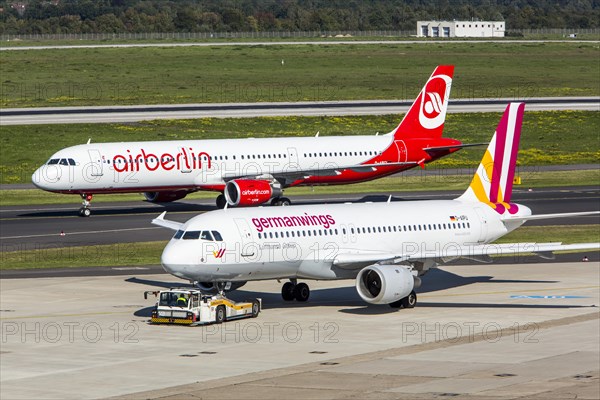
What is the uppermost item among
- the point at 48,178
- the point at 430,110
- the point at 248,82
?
the point at 248,82

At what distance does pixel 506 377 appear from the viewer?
39250 millimetres

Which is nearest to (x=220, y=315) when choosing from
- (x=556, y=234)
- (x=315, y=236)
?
(x=315, y=236)

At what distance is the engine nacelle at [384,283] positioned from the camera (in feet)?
167

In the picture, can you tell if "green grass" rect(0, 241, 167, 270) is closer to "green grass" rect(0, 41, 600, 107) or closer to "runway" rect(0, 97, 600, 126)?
"runway" rect(0, 97, 600, 126)

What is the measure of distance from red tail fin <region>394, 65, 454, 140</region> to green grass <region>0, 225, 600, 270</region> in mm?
17792

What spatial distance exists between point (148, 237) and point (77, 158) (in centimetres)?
1047

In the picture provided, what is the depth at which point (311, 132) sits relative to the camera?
128875mm

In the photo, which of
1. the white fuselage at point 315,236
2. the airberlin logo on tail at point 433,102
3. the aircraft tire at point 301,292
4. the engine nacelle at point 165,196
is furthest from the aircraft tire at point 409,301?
the airberlin logo on tail at point 433,102

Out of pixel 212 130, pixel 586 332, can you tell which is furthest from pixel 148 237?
pixel 212 130

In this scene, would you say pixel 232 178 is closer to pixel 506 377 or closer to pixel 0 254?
pixel 0 254

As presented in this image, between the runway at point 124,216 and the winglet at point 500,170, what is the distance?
75.3 feet

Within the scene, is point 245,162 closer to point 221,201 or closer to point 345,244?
point 221,201

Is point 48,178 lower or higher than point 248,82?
lower

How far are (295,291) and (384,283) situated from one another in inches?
248
